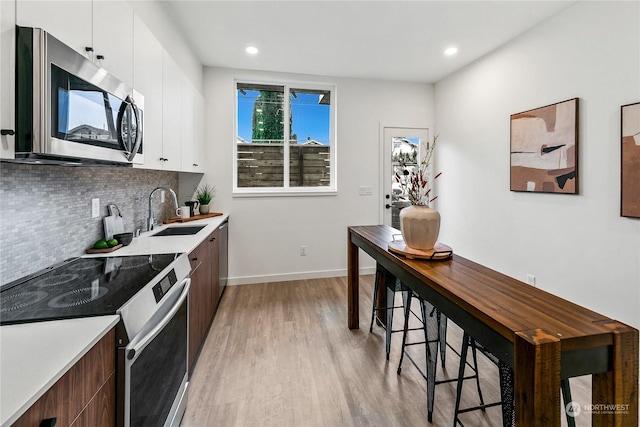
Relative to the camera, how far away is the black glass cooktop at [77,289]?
980 millimetres

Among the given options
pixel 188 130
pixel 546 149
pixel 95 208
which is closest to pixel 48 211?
pixel 95 208

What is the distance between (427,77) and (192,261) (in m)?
4.01

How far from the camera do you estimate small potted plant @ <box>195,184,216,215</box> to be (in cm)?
364

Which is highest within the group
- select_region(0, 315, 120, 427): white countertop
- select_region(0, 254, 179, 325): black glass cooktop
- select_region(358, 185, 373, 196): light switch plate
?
select_region(358, 185, 373, 196): light switch plate

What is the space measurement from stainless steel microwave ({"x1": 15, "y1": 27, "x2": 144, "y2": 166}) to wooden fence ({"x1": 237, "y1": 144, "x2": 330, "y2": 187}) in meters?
2.67

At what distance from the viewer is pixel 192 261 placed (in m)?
2.00

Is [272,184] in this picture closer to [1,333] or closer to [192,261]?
[192,261]

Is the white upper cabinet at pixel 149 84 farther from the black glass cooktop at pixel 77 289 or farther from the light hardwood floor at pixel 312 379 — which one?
the light hardwood floor at pixel 312 379

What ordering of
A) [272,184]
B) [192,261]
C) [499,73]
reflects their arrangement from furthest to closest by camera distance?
[272,184] → [499,73] → [192,261]

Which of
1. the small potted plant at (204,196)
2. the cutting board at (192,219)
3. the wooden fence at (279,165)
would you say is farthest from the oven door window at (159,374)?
the wooden fence at (279,165)

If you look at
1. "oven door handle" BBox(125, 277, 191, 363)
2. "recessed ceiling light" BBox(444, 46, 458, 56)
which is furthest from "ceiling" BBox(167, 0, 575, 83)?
"oven door handle" BBox(125, 277, 191, 363)

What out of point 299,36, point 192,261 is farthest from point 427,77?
point 192,261

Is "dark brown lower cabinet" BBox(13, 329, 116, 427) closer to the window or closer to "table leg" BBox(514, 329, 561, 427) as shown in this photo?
"table leg" BBox(514, 329, 561, 427)

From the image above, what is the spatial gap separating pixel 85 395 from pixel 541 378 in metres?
1.25
